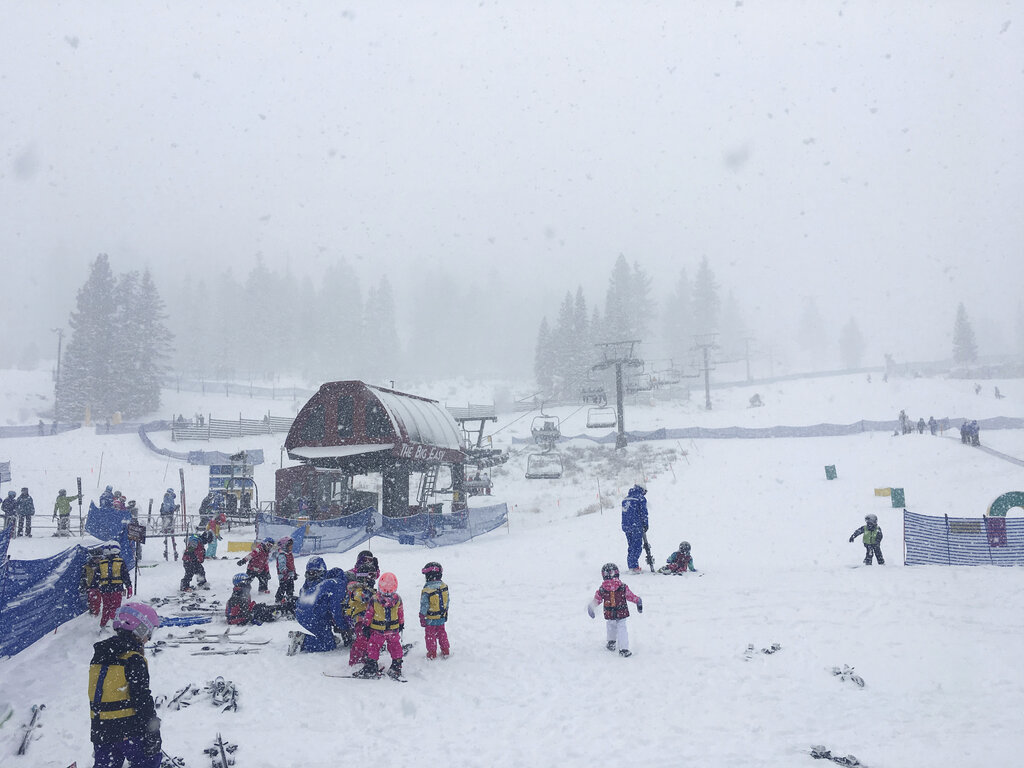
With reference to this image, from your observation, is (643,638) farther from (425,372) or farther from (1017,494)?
(425,372)

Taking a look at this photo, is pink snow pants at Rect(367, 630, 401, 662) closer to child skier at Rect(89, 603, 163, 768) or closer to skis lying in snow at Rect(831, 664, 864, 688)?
child skier at Rect(89, 603, 163, 768)

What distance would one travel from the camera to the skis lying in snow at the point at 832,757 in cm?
591

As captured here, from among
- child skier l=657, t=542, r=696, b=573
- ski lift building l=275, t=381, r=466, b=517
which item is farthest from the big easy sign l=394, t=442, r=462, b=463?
child skier l=657, t=542, r=696, b=573

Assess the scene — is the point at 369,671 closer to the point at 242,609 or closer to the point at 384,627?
the point at 384,627

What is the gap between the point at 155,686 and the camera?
8.21 meters

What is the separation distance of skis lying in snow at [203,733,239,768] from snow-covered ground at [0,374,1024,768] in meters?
0.11

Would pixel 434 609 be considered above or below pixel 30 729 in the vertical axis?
above

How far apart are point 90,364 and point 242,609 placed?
176 feet

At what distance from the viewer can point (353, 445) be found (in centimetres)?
2684

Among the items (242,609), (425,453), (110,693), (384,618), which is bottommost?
(242,609)

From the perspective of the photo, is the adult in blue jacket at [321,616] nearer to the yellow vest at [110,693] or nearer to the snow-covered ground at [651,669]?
the snow-covered ground at [651,669]

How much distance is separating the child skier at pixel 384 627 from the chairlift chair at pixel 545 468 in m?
25.2

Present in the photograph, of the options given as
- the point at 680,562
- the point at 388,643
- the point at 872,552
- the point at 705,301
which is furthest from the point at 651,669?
the point at 705,301

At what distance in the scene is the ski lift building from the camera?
87.1 ft
